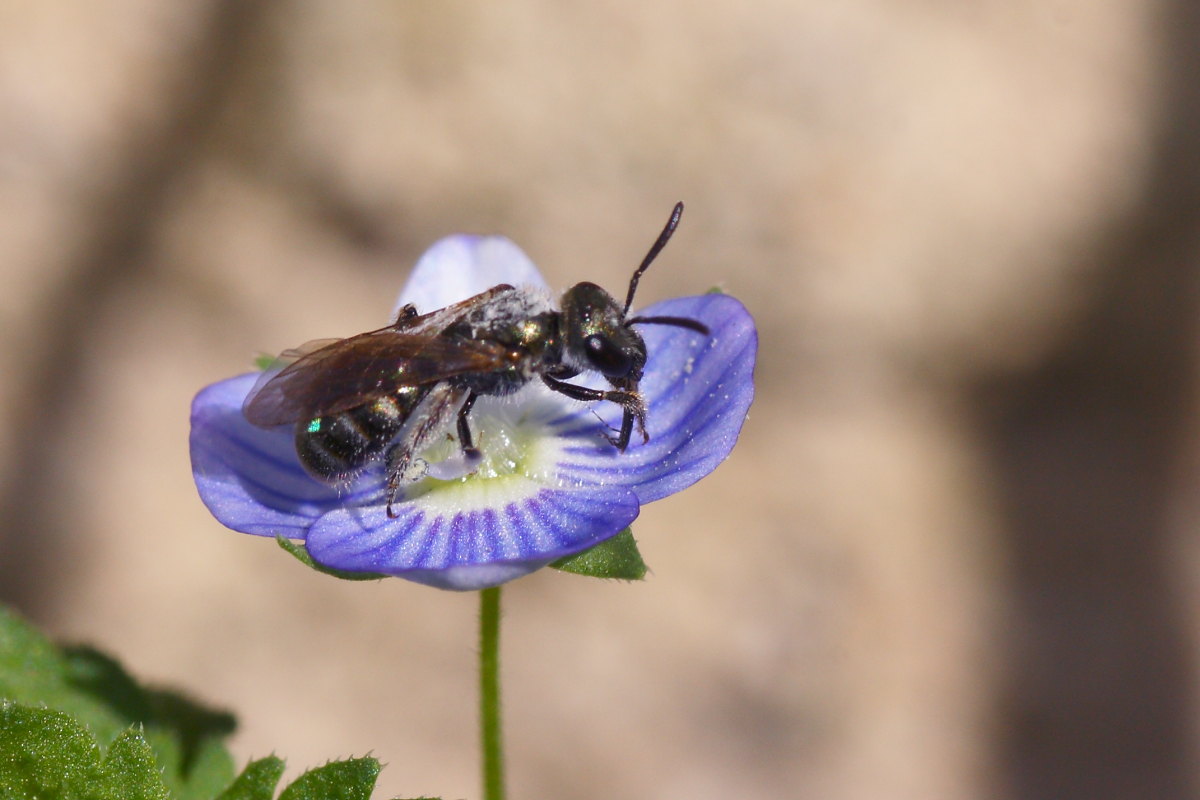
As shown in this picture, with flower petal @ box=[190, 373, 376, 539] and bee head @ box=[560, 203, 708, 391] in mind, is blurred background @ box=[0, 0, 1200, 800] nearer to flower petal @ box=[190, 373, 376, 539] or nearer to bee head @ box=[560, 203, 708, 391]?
flower petal @ box=[190, 373, 376, 539]

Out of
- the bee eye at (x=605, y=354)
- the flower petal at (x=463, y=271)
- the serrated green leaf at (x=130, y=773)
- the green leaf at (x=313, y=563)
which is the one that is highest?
the flower petal at (x=463, y=271)

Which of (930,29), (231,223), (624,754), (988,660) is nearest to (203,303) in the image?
(231,223)

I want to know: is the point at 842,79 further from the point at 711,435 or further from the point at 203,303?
the point at 711,435

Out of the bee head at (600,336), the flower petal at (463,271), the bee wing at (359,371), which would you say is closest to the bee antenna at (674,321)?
the bee head at (600,336)

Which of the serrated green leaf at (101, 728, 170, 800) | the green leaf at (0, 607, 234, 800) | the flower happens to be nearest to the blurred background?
the green leaf at (0, 607, 234, 800)

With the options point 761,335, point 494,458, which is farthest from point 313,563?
A: point 761,335

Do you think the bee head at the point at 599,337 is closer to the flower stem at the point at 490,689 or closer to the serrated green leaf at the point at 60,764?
the flower stem at the point at 490,689

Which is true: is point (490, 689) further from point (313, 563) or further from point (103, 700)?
point (103, 700)
